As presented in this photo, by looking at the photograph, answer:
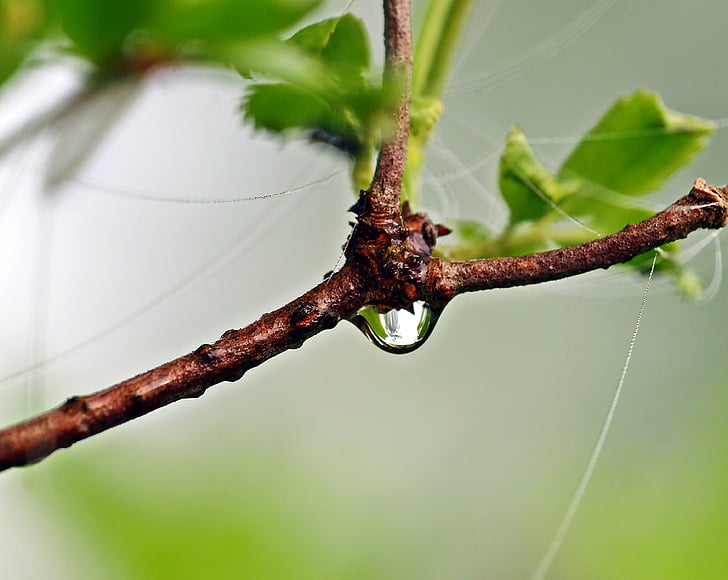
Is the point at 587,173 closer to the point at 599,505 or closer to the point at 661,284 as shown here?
the point at 661,284

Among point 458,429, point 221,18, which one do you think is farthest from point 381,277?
point 458,429

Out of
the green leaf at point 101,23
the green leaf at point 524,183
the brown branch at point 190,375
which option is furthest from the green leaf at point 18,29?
the green leaf at point 524,183

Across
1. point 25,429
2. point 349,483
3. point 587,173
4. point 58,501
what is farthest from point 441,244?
point 349,483

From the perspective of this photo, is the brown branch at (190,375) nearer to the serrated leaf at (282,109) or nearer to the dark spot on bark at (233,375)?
the dark spot on bark at (233,375)

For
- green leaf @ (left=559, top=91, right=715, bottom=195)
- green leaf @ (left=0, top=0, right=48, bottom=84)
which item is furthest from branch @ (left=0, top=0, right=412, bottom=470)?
green leaf @ (left=559, top=91, right=715, bottom=195)

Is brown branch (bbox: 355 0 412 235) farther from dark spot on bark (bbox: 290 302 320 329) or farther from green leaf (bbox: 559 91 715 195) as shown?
green leaf (bbox: 559 91 715 195)
